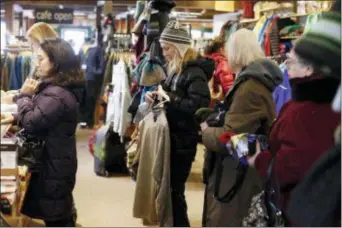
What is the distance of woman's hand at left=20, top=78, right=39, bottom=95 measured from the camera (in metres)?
2.31

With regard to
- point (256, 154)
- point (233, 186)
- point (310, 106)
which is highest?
point (310, 106)

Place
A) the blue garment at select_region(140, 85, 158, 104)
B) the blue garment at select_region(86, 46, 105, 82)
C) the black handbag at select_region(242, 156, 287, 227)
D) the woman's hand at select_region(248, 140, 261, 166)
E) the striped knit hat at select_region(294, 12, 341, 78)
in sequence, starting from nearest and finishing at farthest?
the striped knit hat at select_region(294, 12, 341, 78) → the black handbag at select_region(242, 156, 287, 227) → the woman's hand at select_region(248, 140, 261, 166) → the blue garment at select_region(86, 46, 105, 82) → the blue garment at select_region(140, 85, 158, 104)

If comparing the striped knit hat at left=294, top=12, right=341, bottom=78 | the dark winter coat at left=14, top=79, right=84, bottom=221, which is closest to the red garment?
the dark winter coat at left=14, top=79, right=84, bottom=221

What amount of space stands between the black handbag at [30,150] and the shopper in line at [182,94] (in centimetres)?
84

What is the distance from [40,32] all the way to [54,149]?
654 millimetres

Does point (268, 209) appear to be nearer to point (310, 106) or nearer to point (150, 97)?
point (310, 106)

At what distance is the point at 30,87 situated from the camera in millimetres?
2355

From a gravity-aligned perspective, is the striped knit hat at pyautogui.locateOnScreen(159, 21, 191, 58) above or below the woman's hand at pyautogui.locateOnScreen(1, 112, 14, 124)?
above

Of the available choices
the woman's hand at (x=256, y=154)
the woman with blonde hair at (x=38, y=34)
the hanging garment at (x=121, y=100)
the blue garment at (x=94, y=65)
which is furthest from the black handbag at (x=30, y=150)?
the hanging garment at (x=121, y=100)

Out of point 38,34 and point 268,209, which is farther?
point 38,34

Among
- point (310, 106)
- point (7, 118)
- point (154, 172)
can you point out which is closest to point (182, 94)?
point (154, 172)

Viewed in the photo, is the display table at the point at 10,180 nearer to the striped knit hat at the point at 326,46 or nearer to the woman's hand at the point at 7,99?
the woman's hand at the point at 7,99

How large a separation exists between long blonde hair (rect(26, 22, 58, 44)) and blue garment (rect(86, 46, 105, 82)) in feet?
1.74

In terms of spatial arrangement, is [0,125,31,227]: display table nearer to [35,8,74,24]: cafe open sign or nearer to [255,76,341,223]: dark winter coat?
[35,8,74,24]: cafe open sign
